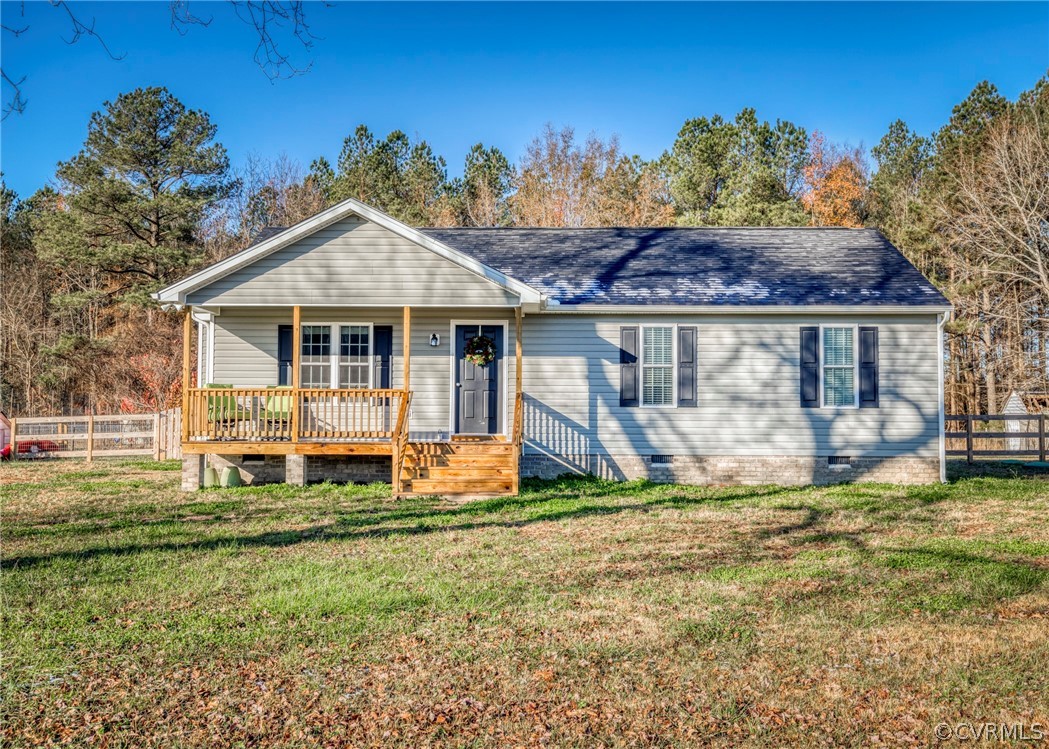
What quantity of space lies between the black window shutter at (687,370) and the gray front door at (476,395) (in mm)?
3133

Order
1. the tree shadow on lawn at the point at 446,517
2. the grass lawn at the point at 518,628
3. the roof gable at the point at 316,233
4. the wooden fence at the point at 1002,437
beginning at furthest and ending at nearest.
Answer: the wooden fence at the point at 1002,437, the roof gable at the point at 316,233, the tree shadow on lawn at the point at 446,517, the grass lawn at the point at 518,628

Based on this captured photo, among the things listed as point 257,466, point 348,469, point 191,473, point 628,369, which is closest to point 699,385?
point 628,369

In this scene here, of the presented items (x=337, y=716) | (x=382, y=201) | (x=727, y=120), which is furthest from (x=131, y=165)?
A: (x=337, y=716)

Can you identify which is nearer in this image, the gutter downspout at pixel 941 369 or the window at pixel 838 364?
the gutter downspout at pixel 941 369

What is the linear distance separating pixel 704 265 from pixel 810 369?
112 inches

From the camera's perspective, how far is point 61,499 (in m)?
12.1

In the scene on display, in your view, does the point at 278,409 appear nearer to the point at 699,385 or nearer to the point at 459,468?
the point at 459,468

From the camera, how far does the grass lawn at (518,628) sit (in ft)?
14.4

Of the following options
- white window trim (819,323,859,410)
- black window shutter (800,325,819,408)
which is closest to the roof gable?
black window shutter (800,325,819,408)

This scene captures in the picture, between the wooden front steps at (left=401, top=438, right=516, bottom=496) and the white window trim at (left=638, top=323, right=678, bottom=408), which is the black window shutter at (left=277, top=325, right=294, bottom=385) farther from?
the white window trim at (left=638, top=323, right=678, bottom=408)

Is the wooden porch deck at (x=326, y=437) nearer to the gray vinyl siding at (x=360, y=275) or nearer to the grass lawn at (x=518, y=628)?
the gray vinyl siding at (x=360, y=275)

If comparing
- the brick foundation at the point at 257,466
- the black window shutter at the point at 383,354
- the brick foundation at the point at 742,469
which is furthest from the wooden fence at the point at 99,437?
the brick foundation at the point at 742,469

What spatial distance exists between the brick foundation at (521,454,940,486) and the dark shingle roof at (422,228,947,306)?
268cm

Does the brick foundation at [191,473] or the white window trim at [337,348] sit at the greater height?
the white window trim at [337,348]
